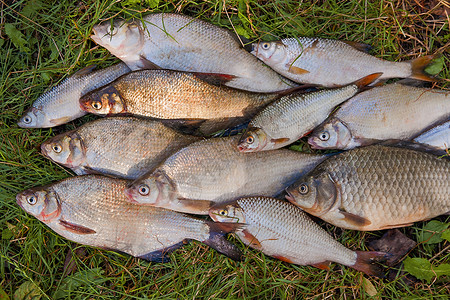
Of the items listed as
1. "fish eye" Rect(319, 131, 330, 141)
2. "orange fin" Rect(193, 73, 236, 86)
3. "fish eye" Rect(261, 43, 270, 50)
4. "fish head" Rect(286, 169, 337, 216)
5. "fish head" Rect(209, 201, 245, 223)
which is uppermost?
"fish eye" Rect(261, 43, 270, 50)

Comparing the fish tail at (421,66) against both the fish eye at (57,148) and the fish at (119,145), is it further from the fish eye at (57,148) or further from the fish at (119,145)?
the fish eye at (57,148)

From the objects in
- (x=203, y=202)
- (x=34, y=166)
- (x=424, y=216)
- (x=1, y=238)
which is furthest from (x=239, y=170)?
(x=1, y=238)

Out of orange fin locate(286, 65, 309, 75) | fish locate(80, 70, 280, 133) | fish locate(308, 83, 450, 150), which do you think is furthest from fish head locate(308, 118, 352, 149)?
fish locate(80, 70, 280, 133)

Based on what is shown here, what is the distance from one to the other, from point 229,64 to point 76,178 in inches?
66.5

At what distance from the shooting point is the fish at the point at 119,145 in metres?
3.06

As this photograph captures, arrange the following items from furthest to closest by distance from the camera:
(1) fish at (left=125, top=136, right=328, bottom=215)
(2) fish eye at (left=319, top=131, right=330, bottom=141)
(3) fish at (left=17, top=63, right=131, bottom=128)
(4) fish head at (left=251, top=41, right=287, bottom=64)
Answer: (3) fish at (left=17, top=63, right=131, bottom=128), (4) fish head at (left=251, top=41, right=287, bottom=64), (2) fish eye at (left=319, top=131, right=330, bottom=141), (1) fish at (left=125, top=136, right=328, bottom=215)

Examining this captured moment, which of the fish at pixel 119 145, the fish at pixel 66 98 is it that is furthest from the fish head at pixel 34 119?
the fish at pixel 119 145

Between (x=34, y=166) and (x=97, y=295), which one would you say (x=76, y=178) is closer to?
(x=34, y=166)

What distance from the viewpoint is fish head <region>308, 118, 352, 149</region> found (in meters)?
3.01

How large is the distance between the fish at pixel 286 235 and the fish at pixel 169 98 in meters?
0.82

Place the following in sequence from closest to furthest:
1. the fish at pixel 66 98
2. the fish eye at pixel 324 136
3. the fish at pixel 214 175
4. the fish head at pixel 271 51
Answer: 1. the fish at pixel 214 175
2. the fish eye at pixel 324 136
3. the fish head at pixel 271 51
4. the fish at pixel 66 98

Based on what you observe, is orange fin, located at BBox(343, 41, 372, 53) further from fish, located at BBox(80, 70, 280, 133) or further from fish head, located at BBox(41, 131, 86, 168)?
fish head, located at BBox(41, 131, 86, 168)

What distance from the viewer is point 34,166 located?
329cm

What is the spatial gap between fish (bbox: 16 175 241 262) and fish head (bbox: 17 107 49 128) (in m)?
Answer: 0.65
